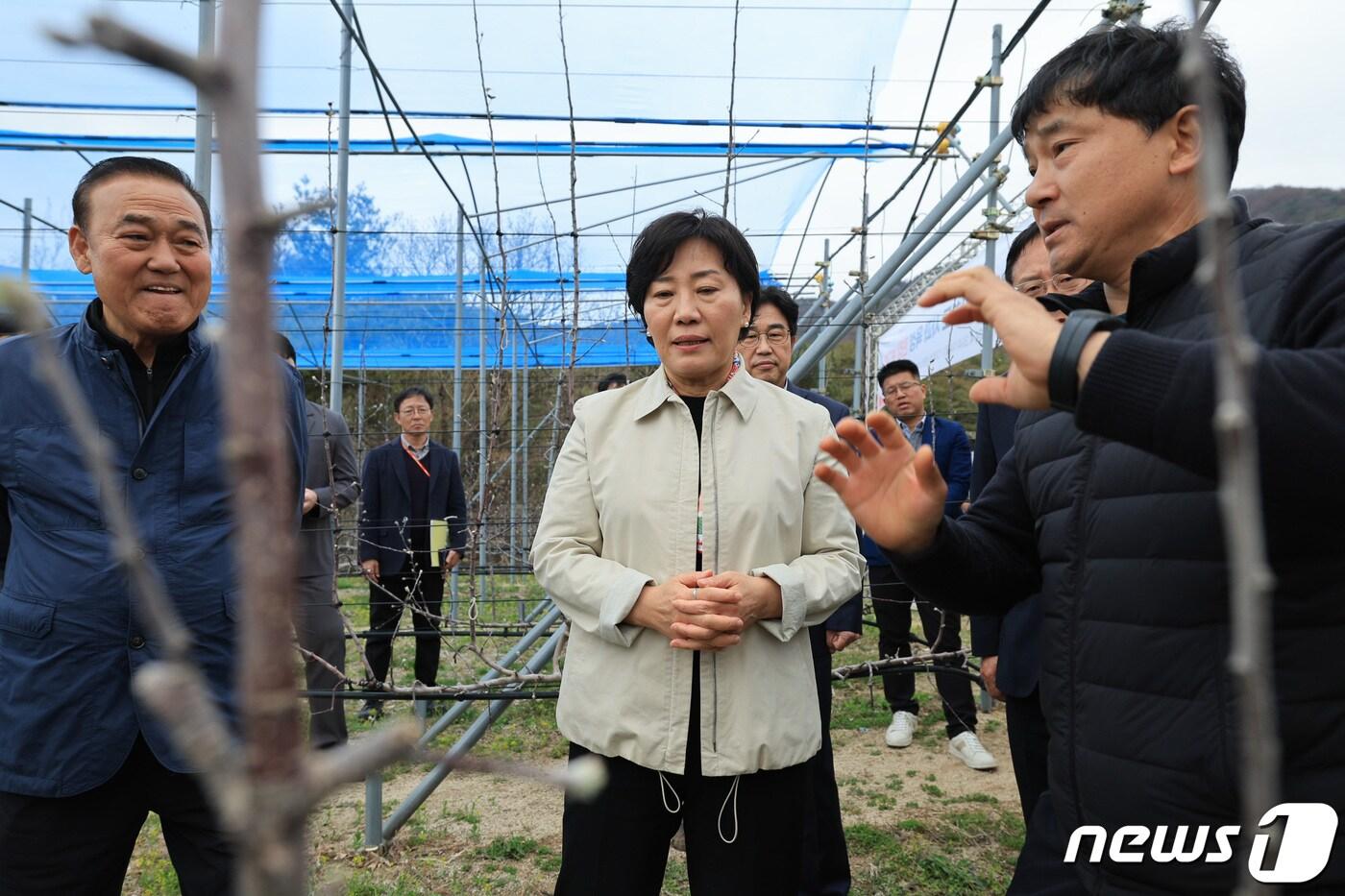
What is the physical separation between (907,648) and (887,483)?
3.55 meters

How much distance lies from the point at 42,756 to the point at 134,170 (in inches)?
48.3

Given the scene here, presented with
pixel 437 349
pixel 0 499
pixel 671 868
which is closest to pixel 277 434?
pixel 0 499

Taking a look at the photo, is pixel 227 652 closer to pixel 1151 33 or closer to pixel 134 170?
pixel 134 170

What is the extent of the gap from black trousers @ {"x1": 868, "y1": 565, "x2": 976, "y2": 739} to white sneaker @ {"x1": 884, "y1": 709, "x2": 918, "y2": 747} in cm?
6

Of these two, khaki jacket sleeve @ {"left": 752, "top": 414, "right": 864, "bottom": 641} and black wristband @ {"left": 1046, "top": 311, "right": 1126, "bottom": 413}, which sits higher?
black wristband @ {"left": 1046, "top": 311, "right": 1126, "bottom": 413}

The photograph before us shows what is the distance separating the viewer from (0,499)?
2.04 m

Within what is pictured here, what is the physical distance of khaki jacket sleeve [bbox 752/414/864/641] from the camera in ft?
6.34

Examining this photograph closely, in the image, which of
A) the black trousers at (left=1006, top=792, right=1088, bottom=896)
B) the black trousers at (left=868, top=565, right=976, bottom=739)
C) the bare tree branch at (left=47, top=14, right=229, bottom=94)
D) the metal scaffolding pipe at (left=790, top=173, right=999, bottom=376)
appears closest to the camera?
the bare tree branch at (left=47, top=14, right=229, bottom=94)

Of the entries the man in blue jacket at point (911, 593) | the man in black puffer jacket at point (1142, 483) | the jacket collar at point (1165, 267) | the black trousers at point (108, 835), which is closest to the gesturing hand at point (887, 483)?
the man in black puffer jacket at point (1142, 483)

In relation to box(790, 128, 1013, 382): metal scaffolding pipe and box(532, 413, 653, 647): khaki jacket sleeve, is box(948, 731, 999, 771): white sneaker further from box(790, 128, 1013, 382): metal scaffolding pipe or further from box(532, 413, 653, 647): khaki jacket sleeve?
box(532, 413, 653, 647): khaki jacket sleeve

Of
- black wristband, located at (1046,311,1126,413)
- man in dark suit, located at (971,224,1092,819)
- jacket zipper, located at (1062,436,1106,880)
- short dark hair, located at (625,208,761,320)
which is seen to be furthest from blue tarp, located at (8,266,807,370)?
black wristband, located at (1046,311,1126,413)

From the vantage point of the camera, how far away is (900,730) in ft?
16.2

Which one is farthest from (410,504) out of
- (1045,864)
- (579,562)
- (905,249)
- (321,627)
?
(1045,864)

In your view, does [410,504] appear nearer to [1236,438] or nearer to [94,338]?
[94,338]
